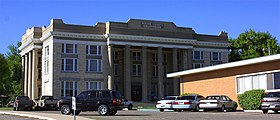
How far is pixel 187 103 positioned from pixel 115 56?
34371 mm

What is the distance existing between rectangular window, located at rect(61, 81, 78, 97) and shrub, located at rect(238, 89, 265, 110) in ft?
103

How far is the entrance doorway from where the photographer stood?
2654 inches

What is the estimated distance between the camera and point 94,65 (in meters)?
63.2

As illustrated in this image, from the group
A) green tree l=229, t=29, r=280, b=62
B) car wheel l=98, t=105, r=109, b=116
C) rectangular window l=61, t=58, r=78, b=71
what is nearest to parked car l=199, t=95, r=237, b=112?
car wheel l=98, t=105, r=109, b=116

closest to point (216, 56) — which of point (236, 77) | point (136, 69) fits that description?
point (136, 69)

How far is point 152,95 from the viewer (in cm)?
6812

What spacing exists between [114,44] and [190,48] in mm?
12775

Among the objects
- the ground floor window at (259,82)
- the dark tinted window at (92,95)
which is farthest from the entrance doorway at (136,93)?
the dark tinted window at (92,95)

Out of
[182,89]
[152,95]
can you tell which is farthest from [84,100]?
[152,95]

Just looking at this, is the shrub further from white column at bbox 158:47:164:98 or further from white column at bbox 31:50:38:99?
white column at bbox 31:50:38:99

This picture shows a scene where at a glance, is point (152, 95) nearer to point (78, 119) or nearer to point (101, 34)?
point (101, 34)

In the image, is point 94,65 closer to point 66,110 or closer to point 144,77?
point 144,77

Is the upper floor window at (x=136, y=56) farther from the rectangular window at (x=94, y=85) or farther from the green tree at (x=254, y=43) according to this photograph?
the green tree at (x=254, y=43)

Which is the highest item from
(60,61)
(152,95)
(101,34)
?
(101,34)
